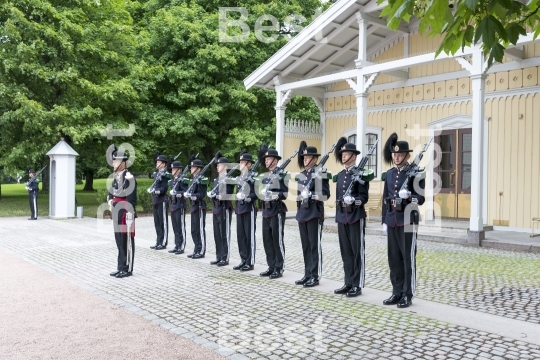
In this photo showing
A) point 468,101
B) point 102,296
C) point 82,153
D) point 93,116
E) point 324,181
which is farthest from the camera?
point 82,153

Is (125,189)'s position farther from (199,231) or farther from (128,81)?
(128,81)

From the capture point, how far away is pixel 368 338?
5.09 metres

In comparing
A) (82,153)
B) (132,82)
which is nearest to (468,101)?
(132,82)

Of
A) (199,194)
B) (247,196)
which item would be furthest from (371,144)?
(247,196)

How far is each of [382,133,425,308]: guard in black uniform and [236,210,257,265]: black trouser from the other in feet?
9.65

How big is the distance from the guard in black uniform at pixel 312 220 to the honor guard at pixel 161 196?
4206mm

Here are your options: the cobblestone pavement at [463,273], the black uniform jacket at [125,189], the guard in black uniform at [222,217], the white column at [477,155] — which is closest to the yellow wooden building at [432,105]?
the white column at [477,155]

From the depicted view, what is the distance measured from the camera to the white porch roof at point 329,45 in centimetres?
1393

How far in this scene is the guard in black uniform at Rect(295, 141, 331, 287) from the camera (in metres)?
7.70

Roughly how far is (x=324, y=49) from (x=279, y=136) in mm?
3051

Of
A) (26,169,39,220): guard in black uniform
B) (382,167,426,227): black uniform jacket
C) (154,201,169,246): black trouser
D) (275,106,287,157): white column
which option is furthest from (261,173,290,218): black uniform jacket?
(26,169,39,220): guard in black uniform

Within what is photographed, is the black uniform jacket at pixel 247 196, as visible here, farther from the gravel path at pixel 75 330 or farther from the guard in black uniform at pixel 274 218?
the gravel path at pixel 75 330

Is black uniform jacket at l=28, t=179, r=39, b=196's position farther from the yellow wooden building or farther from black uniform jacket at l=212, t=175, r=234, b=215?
black uniform jacket at l=212, t=175, r=234, b=215

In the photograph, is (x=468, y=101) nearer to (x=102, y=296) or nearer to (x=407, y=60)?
(x=407, y=60)
